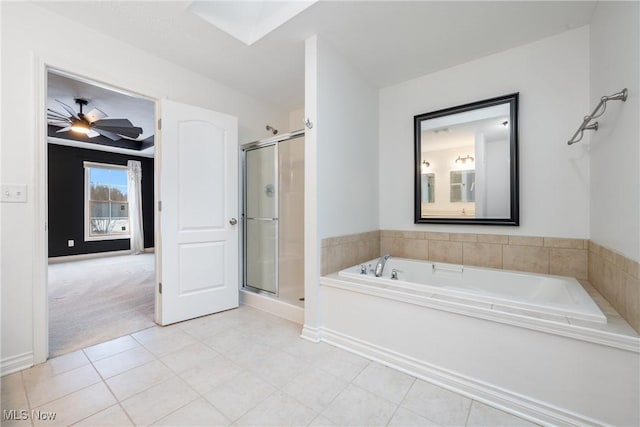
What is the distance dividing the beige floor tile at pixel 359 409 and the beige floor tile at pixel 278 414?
10cm

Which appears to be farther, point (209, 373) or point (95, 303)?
point (95, 303)

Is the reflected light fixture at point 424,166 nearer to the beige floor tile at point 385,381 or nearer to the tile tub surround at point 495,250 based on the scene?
the tile tub surround at point 495,250

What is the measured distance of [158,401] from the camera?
138cm

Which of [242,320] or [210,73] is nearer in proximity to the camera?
[242,320]

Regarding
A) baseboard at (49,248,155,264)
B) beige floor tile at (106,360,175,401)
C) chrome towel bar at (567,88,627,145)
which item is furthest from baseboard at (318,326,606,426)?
baseboard at (49,248,155,264)

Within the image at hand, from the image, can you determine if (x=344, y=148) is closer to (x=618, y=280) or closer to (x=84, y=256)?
(x=618, y=280)

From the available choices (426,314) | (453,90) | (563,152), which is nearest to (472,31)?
(453,90)

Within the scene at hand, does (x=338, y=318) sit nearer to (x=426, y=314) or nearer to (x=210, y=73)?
(x=426, y=314)

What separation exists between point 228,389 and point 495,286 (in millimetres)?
2028

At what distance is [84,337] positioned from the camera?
2.09 metres

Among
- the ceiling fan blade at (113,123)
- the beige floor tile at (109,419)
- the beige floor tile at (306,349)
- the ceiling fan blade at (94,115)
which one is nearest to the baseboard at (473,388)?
the beige floor tile at (306,349)

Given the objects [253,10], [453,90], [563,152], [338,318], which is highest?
[253,10]

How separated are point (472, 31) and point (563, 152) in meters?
1.11

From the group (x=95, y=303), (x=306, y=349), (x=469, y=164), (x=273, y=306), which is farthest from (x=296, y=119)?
(x=95, y=303)
